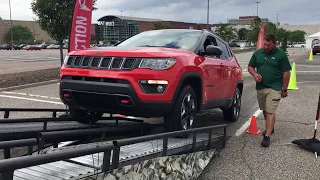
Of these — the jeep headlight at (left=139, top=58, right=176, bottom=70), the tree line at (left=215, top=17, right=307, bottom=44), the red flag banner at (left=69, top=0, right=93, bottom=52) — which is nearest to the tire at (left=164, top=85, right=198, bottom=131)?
the jeep headlight at (left=139, top=58, right=176, bottom=70)

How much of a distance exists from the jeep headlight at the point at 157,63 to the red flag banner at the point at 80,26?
367 centimetres

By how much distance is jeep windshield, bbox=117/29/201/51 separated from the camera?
17.6 feet

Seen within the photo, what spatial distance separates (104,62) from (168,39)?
4.89 ft

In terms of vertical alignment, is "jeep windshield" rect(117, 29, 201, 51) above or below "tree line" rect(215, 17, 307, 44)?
below

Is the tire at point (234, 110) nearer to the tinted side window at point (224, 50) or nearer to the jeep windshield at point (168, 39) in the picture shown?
the tinted side window at point (224, 50)

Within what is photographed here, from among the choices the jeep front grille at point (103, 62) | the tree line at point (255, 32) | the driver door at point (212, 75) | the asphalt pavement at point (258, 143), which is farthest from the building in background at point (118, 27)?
the jeep front grille at point (103, 62)

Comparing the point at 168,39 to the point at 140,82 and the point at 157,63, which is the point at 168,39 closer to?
the point at 157,63

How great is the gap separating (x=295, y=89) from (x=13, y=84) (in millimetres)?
9909

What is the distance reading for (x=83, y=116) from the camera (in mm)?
5234

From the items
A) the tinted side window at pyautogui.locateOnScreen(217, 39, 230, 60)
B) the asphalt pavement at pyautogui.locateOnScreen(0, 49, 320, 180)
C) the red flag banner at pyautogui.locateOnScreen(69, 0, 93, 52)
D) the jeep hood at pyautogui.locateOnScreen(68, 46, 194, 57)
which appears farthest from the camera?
the red flag banner at pyautogui.locateOnScreen(69, 0, 93, 52)

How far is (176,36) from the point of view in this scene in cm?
564

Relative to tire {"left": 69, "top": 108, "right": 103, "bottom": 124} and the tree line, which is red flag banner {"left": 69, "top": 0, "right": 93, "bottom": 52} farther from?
the tree line

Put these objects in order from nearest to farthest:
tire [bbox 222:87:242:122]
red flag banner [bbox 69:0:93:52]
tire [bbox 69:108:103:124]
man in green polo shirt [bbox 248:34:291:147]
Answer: tire [bbox 69:108:103:124], man in green polo shirt [bbox 248:34:291:147], tire [bbox 222:87:242:122], red flag banner [bbox 69:0:93:52]

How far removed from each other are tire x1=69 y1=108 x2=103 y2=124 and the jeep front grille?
788 mm
